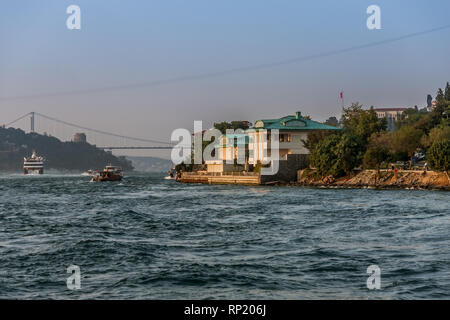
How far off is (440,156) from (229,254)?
48.2 m

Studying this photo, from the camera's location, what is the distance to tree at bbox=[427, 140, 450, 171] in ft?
207

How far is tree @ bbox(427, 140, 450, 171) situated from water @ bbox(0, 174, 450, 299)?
29.9m

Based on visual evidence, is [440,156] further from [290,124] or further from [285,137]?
[290,124]

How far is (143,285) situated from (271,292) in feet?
10.3

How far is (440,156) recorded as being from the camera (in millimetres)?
63469

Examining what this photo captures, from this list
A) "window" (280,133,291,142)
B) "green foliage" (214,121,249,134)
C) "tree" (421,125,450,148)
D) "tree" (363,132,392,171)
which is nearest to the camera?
"tree" (363,132,392,171)

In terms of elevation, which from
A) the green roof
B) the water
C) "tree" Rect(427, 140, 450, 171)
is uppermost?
the green roof

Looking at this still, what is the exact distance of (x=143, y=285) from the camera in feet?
50.9

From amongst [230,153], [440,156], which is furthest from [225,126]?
[440,156]

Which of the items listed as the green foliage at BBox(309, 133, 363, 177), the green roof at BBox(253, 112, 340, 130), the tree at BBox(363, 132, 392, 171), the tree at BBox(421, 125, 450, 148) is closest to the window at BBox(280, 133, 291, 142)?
the green roof at BBox(253, 112, 340, 130)

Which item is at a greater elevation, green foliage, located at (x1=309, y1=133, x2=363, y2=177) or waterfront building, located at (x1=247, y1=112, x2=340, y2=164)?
waterfront building, located at (x1=247, y1=112, x2=340, y2=164)

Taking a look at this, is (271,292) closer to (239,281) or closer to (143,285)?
(239,281)

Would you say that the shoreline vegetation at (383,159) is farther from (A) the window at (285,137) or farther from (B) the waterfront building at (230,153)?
(B) the waterfront building at (230,153)

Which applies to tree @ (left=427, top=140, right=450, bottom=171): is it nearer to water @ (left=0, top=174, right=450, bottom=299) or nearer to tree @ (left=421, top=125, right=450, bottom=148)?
tree @ (left=421, top=125, right=450, bottom=148)
